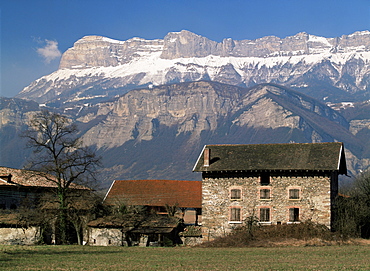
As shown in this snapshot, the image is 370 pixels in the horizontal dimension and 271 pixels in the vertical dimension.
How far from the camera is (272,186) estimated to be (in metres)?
66.9

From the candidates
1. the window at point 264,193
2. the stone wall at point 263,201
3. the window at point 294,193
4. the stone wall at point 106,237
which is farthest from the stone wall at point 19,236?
the window at point 294,193

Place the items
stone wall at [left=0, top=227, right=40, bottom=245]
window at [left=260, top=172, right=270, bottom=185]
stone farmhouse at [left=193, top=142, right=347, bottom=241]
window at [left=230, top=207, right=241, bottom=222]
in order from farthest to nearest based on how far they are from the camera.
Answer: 1. window at [left=230, top=207, right=241, bottom=222]
2. window at [left=260, top=172, right=270, bottom=185]
3. stone farmhouse at [left=193, top=142, right=347, bottom=241]
4. stone wall at [left=0, top=227, right=40, bottom=245]

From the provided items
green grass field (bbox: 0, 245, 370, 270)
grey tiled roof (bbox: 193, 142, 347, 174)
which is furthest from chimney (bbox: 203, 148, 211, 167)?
green grass field (bbox: 0, 245, 370, 270)

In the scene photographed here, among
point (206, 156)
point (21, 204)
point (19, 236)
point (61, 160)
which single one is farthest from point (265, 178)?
point (21, 204)

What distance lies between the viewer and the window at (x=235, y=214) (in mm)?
67688

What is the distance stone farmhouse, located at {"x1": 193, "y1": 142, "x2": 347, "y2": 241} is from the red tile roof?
19541mm

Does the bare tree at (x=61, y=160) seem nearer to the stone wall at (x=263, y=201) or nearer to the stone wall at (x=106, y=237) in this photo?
the stone wall at (x=106, y=237)

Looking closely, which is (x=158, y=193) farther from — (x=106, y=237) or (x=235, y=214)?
(x=106, y=237)

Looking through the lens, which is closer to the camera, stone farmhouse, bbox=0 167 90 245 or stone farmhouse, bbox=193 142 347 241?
stone farmhouse, bbox=0 167 90 245

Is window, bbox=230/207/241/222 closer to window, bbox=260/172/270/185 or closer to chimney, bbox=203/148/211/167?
window, bbox=260/172/270/185

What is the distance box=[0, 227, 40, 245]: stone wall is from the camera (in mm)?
63844

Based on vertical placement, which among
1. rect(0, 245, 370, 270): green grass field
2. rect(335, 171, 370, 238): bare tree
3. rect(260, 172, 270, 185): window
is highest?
rect(260, 172, 270, 185): window

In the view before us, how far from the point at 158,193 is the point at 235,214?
27126 mm

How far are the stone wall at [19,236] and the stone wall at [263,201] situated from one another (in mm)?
17047
